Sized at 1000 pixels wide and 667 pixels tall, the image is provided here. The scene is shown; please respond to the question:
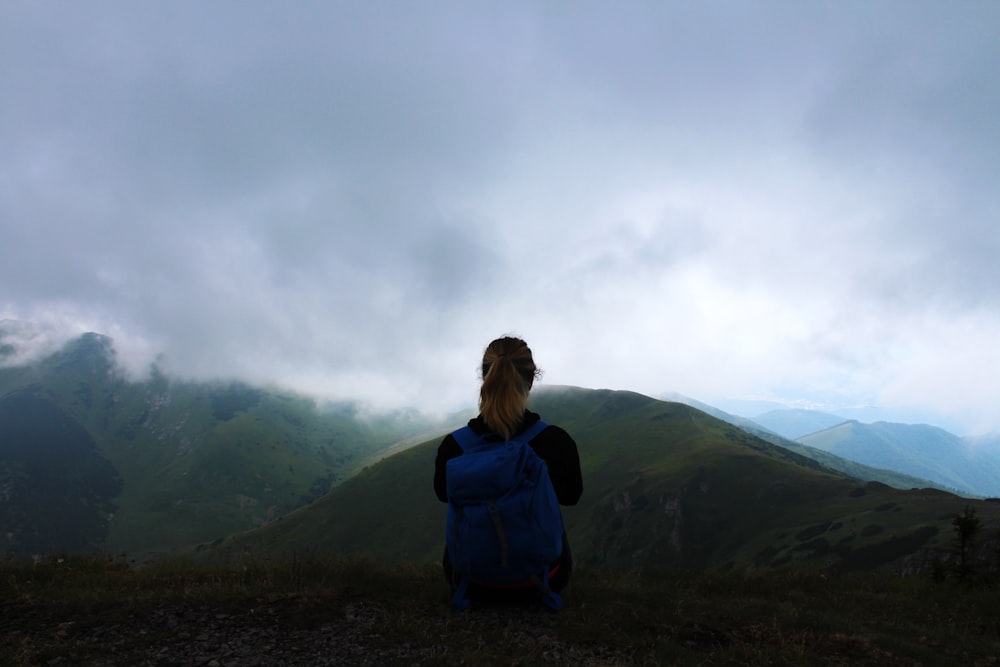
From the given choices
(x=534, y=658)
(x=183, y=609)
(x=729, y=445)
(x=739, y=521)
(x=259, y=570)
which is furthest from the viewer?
(x=729, y=445)

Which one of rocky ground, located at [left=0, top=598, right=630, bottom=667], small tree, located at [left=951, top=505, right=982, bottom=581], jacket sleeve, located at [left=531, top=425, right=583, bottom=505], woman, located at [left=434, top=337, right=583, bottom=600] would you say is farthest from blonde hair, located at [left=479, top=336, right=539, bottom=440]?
small tree, located at [left=951, top=505, right=982, bottom=581]

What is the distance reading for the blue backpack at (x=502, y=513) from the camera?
5.78 metres

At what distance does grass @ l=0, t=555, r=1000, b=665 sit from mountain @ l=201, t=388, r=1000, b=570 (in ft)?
174

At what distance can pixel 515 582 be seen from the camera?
6.26 m

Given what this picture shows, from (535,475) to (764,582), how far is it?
299 inches

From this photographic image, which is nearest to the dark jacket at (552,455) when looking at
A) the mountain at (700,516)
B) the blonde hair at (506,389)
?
the blonde hair at (506,389)

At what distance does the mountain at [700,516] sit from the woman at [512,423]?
5693 centimetres

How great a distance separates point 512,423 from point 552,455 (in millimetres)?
627

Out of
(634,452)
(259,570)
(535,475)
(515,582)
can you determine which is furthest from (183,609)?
(634,452)

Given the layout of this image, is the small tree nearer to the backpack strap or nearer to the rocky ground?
the rocky ground

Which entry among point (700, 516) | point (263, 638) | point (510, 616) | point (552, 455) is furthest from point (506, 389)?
point (700, 516)

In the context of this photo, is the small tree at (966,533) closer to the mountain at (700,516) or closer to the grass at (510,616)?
the grass at (510,616)

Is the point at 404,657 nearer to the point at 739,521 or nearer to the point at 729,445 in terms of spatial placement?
the point at 739,521

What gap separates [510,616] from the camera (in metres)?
6.83
